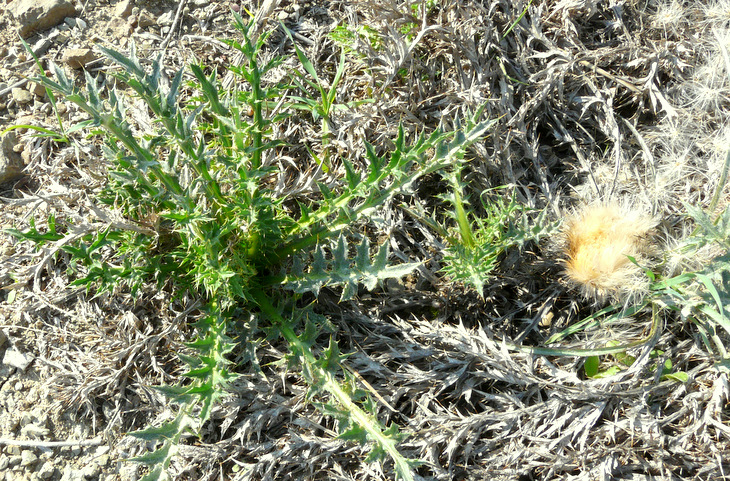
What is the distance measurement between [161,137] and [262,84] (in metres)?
0.90

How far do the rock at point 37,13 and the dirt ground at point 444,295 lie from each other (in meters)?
0.07

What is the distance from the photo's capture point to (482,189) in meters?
2.62

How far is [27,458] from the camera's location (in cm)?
238

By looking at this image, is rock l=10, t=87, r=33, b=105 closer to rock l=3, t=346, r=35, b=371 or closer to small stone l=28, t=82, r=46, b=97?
small stone l=28, t=82, r=46, b=97

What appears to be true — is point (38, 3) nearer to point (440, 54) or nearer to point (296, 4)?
point (296, 4)

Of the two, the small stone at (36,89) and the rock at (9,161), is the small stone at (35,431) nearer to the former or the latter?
the rock at (9,161)

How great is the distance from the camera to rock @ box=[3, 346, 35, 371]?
8.27 feet

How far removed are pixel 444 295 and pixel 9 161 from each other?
7.26ft

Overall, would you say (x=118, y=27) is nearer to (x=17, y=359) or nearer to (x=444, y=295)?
(x=17, y=359)

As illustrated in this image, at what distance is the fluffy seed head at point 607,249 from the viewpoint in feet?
7.58

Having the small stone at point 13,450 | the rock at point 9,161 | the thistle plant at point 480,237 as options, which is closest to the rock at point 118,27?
the rock at point 9,161

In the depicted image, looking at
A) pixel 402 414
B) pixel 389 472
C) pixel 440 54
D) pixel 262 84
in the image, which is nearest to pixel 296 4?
pixel 262 84

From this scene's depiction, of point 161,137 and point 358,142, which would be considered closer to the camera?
point 161,137

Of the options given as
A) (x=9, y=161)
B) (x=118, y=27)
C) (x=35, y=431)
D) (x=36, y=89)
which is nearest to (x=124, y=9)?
(x=118, y=27)
